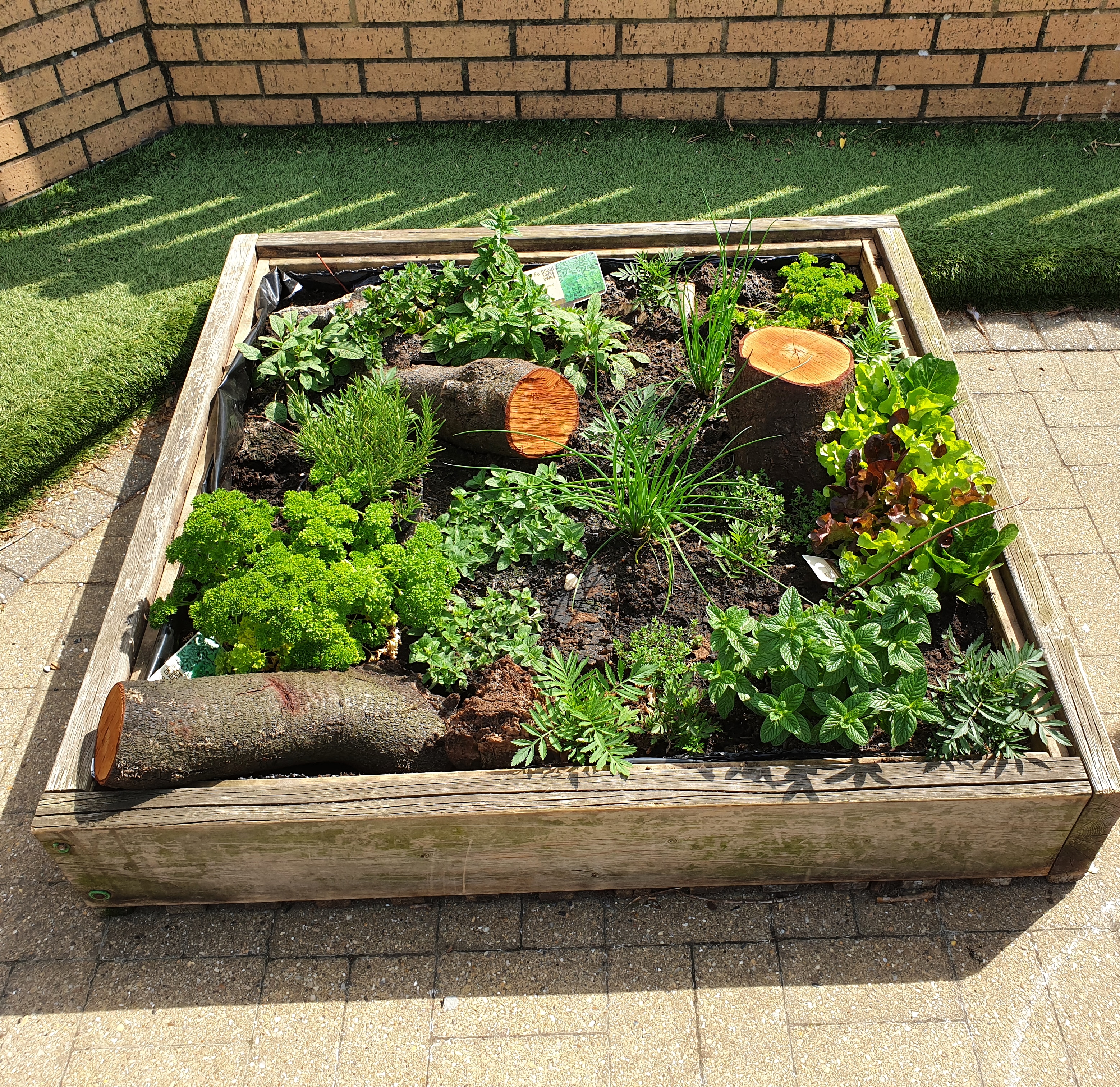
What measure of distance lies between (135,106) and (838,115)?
12.8ft

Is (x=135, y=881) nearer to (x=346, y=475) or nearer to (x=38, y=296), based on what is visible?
(x=346, y=475)

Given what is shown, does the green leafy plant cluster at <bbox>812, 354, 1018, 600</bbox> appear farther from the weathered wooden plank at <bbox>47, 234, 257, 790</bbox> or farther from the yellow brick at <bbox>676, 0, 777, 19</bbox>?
the yellow brick at <bbox>676, 0, 777, 19</bbox>

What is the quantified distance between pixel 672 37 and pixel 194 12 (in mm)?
2520

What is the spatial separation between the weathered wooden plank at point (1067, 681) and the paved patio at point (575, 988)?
24cm

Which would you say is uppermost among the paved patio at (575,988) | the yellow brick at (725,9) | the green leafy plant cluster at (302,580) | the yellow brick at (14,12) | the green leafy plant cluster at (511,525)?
the yellow brick at (14,12)

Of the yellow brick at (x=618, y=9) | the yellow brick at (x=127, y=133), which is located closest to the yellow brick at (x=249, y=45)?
the yellow brick at (x=127, y=133)

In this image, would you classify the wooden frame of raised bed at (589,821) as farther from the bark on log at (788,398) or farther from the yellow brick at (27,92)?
the yellow brick at (27,92)

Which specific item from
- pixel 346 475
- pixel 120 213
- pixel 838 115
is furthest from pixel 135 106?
pixel 838 115

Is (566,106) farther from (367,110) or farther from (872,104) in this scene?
(872,104)

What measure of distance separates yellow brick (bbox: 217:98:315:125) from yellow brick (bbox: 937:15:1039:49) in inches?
137

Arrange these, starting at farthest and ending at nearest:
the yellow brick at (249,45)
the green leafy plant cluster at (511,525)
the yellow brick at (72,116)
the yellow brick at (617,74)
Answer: the yellow brick at (617,74) < the yellow brick at (249,45) < the yellow brick at (72,116) < the green leafy plant cluster at (511,525)

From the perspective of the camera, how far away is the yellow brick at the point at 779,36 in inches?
199

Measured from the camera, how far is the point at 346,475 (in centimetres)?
304

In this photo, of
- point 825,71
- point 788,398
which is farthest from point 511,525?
point 825,71
